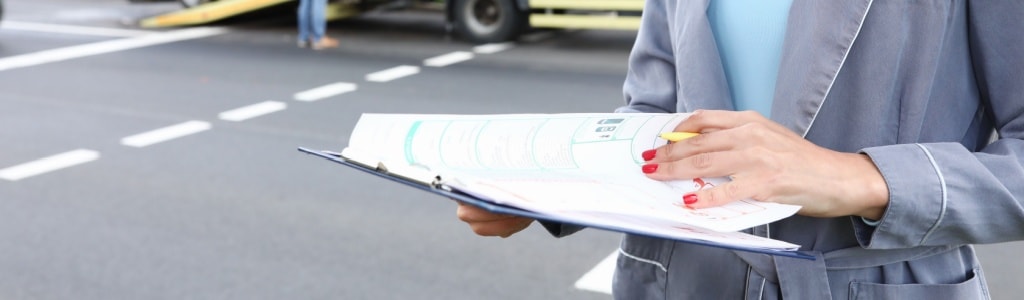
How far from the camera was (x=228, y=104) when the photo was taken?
8.67 metres

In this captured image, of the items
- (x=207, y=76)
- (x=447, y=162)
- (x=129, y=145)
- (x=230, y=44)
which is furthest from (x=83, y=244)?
(x=230, y=44)

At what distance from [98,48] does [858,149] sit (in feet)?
38.3

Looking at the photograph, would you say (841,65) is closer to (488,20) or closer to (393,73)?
(393,73)

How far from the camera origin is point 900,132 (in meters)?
1.37

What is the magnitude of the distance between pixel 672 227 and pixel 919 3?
427mm

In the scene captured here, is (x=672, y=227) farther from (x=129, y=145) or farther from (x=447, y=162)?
(x=129, y=145)

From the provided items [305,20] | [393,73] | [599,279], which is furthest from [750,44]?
[305,20]

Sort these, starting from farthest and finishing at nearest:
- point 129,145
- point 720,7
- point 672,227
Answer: point 129,145, point 720,7, point 672,227

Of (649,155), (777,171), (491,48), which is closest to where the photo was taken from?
(777,171)

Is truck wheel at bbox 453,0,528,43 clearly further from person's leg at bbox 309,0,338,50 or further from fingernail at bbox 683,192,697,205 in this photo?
fingernail at bbox 683,192,697,205

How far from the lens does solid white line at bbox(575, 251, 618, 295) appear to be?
463cm

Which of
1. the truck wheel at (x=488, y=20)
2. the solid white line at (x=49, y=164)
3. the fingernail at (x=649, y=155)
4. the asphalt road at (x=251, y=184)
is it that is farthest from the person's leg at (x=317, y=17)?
the fingernail at (x=649, y=155)

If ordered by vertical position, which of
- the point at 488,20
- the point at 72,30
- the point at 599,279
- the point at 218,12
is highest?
the point at 599,279

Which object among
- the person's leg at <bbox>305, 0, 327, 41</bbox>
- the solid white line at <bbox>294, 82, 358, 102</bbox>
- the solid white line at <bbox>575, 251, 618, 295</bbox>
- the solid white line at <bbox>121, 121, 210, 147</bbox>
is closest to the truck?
the person's leg at <bbox>305, 0, 327, 41</bbox>
